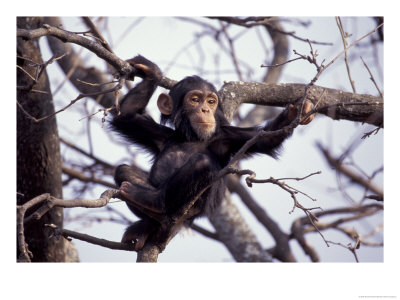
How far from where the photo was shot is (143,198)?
3.64 metres

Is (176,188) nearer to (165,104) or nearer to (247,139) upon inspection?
(247,139)

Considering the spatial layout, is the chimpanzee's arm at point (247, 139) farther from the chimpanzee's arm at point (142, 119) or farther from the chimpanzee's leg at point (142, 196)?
the chimpanzee's leg at point (142, 196)

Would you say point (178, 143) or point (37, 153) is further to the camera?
point (37, 153)

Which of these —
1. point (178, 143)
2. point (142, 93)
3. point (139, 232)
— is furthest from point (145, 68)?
point (139, 232)

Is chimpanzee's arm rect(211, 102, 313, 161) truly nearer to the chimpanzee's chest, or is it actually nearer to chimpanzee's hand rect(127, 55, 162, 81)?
the chimpanzee's chest

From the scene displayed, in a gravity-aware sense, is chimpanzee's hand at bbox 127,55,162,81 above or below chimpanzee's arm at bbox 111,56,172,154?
→ above

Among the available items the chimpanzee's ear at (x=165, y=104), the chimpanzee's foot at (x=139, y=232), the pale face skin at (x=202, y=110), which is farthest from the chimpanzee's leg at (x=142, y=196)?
the chimpanzee's ear at (x=165, y=104)

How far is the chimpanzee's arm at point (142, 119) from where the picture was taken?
4.14 m

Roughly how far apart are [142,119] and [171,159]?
18.5 inches

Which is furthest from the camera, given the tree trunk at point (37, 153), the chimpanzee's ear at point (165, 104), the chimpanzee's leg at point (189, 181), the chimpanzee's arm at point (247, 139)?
the tree trunk at point (37, 153)

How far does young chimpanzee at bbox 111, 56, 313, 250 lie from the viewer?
3.59 meters

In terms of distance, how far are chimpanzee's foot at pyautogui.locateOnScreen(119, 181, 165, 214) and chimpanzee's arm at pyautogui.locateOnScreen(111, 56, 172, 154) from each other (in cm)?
70

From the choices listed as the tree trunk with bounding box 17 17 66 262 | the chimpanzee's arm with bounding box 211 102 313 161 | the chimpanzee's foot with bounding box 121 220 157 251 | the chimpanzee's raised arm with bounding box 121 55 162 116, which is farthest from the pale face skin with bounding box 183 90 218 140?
the tree trunk with bounding box 17 17 66 262
